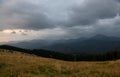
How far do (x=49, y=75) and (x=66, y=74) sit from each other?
1885 millimetres

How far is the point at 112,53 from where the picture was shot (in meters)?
129

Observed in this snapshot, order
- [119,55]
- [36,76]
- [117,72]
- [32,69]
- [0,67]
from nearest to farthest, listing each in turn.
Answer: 1. [36,76]
2. [117,72]
3. [32,69]
4. [0,67]
5. [119,55]

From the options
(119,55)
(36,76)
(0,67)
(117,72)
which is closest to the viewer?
(36,76)

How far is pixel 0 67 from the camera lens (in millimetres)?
28938

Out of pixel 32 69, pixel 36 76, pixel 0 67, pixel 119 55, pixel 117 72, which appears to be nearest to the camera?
pixel 36 76

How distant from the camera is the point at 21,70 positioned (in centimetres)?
2605

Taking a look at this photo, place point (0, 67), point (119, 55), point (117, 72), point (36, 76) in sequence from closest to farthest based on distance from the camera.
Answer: point (36, 76), point (117, 72), point (0, 67), point (119, 55)

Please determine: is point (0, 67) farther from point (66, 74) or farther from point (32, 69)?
point (66, 74)

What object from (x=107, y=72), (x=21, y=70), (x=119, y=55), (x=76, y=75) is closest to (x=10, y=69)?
(x=21, y=70)

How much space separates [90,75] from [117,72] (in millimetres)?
2968

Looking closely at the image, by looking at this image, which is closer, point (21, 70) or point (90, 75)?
point (90, 75)

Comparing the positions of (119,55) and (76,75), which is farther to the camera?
(119,55)

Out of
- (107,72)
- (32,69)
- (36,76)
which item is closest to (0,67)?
(32,69)

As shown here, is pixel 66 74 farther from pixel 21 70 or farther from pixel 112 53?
pixel 112 53
